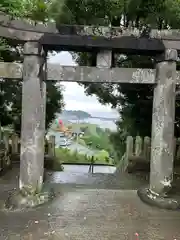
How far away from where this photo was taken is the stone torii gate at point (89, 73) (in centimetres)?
519

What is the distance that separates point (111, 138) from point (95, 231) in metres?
11.3

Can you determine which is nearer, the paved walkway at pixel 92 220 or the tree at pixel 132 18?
the paved walkway at pixel 92 220

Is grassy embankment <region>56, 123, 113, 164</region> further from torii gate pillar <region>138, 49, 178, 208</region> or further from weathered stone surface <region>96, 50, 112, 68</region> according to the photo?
weathered stone surface <region>96, 50, 112, 68</region>

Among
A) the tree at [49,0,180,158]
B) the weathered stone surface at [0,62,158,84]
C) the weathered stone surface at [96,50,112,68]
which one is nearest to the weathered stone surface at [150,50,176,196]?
the weathered stone surface at [0,62,158,84]

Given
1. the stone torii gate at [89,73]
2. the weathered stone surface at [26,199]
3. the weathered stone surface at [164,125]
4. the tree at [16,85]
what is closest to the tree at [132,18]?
the tree at [16,85]

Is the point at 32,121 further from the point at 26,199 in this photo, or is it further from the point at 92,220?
the point at 92,220

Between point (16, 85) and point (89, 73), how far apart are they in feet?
19.2

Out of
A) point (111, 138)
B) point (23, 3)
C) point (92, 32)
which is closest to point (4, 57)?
point (23, 3)

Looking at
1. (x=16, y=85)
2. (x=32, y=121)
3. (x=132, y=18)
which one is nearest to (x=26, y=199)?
(x=32, y=121)

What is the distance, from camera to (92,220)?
4.69m

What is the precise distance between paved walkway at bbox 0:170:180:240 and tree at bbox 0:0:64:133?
3.74 m

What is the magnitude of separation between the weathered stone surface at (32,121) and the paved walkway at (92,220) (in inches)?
28.4

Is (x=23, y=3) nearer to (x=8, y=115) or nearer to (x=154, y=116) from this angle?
(x=154, y=116)

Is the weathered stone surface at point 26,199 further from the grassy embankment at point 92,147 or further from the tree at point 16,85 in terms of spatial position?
the grassy embankment at point 92,147
